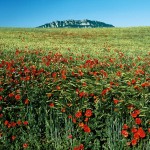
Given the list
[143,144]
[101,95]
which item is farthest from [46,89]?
[143,144]

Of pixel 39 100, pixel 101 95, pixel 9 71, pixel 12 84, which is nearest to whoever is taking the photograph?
pixel 101 95

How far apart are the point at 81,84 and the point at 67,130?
70.3 inches

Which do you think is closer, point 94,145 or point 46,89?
point 94,145

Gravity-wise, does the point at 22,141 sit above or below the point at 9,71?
below

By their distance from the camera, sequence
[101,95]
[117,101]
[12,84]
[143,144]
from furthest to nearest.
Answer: [12,84]
[101,95]
[117,101]
[143,144]

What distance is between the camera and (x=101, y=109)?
690cm

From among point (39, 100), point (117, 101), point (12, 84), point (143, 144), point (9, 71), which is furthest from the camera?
point (9, 71)

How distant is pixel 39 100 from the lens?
7.94 meters

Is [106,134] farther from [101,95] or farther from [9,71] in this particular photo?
[9,71]

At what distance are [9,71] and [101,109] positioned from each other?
143 inches

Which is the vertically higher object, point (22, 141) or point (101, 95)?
point (101, 95)

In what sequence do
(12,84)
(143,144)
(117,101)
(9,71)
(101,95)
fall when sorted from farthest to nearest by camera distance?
(9,71)
(12,84)
(101,95)
(117,101)
(143,144)

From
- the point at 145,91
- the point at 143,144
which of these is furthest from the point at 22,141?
the point at 145,91

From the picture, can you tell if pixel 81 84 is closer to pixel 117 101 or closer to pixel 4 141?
pixel 117 101
